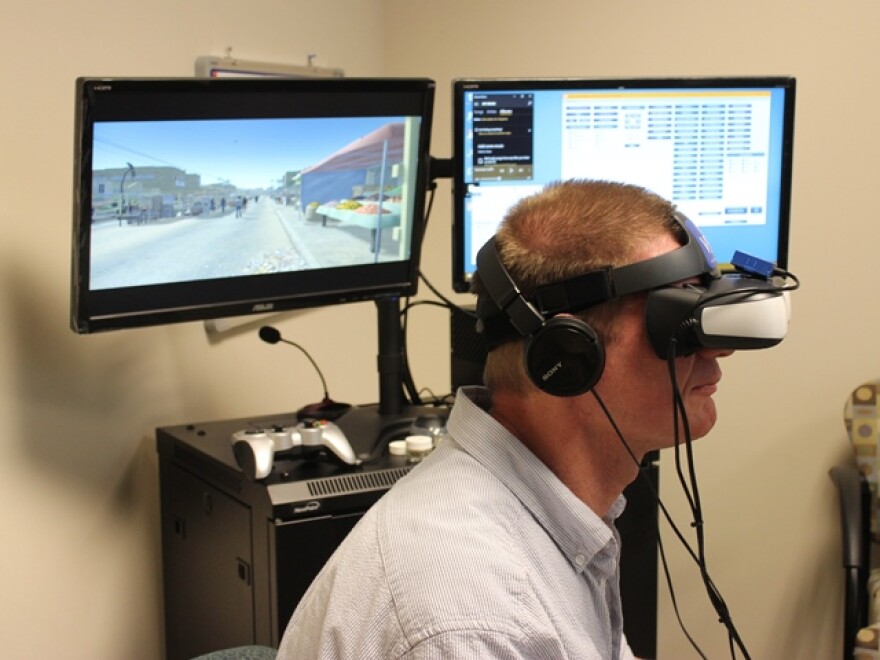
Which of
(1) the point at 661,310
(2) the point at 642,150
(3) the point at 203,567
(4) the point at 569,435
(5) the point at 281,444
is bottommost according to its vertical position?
(3) the point at 203,567

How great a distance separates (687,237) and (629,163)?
1043 mm

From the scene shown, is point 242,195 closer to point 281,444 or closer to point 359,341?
point 281,444

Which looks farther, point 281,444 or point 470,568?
point 281,444

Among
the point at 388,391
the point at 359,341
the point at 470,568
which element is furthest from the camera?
the point at 359,341

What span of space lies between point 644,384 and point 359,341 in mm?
1873

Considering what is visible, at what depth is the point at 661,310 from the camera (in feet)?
3.72

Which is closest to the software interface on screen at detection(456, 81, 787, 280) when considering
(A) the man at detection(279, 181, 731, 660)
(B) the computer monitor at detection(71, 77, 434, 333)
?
(B) the computer monitor at detection(71, 77, 434, 333)

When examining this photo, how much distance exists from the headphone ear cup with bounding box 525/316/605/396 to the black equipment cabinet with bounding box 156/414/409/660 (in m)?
0.69

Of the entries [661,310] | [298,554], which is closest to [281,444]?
[298,554]

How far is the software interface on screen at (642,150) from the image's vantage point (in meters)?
2.11

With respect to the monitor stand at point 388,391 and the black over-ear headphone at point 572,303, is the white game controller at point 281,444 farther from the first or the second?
the black over-ear headphone at point 572,303

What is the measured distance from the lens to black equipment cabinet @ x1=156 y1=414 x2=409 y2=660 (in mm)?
1717

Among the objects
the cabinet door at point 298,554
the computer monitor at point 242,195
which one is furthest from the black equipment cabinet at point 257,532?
the computer monitor at point 242,195

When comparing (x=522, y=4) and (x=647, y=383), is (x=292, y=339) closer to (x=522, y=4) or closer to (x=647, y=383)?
(x=522, y=4)
